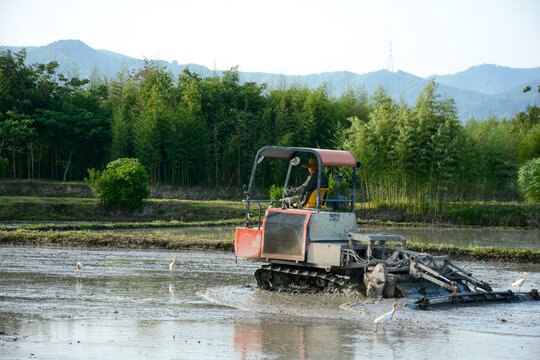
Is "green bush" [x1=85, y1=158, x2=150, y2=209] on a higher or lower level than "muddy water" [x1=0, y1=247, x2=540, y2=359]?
higher

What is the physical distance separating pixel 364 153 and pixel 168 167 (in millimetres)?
14737

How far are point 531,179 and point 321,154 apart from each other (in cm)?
3079

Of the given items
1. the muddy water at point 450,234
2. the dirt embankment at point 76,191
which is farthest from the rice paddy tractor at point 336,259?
the dirt embankment at point 76,191

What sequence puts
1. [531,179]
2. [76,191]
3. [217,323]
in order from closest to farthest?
1. [217,323]
2. [531,179]
3. [76,191]

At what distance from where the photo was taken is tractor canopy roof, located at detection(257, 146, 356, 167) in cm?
1160

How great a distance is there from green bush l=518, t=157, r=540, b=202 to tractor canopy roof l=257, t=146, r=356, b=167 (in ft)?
96.9

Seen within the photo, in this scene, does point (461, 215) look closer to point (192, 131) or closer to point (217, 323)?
point (192, 131)

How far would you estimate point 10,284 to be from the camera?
12.3 meters

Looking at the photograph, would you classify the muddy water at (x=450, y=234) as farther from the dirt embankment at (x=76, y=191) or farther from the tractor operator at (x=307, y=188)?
the dirt embankment at (x=76, y=191)

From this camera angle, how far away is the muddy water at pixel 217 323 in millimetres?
7695

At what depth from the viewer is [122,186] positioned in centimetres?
3303

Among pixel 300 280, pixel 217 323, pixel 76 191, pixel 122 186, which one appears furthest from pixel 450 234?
pixel 76 191

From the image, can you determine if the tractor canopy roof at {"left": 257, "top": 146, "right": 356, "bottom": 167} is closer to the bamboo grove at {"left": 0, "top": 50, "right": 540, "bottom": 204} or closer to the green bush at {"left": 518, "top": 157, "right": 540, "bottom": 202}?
the bamboo grove at {"left": 0, "top": 50, "right": 540, "bottom": 204}

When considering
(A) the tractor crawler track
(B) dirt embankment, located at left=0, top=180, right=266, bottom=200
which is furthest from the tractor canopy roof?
(B) dirt embankment, located at left=0, top=180, right=266, bottom=200
